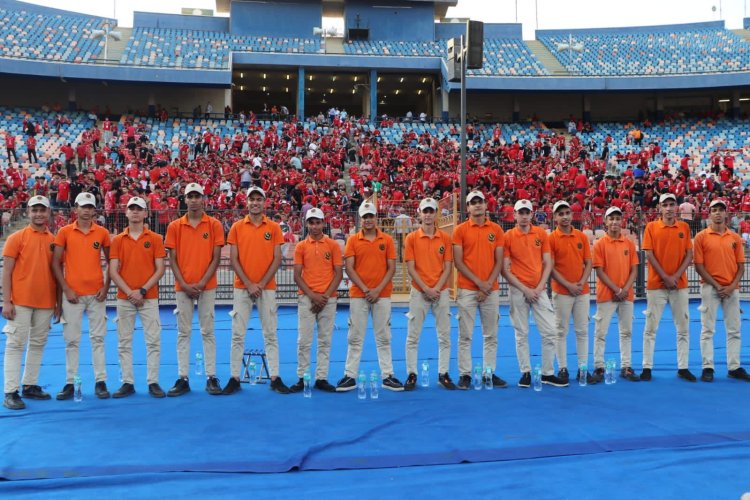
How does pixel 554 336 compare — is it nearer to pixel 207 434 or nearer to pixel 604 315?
pixel 604 315

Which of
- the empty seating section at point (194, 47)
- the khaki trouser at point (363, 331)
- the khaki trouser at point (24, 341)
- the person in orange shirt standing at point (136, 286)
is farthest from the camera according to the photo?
the empty seating section at point (194, 47)

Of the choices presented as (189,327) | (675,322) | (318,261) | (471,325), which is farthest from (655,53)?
(189,327)

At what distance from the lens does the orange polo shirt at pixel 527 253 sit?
752 centimetres

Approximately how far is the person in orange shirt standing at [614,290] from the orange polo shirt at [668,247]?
0.25m

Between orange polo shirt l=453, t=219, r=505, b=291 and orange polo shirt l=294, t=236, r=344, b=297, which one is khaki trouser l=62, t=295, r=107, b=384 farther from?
orange polo shirt l=453, t=219, r=505, b=291

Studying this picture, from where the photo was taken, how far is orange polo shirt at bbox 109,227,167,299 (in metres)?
7.13

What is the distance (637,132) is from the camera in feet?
113

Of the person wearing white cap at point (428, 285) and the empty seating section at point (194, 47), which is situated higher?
the empty seating section at point (194, 47)

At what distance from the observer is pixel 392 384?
7.30 meters

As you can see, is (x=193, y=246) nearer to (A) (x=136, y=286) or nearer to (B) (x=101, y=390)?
(A) (x=136, y=286)

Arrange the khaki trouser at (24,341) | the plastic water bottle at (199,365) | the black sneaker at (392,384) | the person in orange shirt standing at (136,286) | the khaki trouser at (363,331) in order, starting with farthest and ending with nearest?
the plastic water bottle at (199,365)
the khaki trouser at (363,331)
the black sneaker at (392,384)
the person in orange shirt standing at (136,286)
the khaki trouser at (24,341)

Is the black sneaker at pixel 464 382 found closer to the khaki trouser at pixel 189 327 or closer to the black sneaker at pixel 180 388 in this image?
the khaki trouser at pixel 189 327

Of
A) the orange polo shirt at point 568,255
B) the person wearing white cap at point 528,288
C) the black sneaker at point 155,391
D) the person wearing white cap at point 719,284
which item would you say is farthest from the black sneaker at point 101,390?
the person wearing white cap at point 719,284

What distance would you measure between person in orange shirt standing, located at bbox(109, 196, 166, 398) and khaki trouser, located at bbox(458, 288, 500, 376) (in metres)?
3.11
